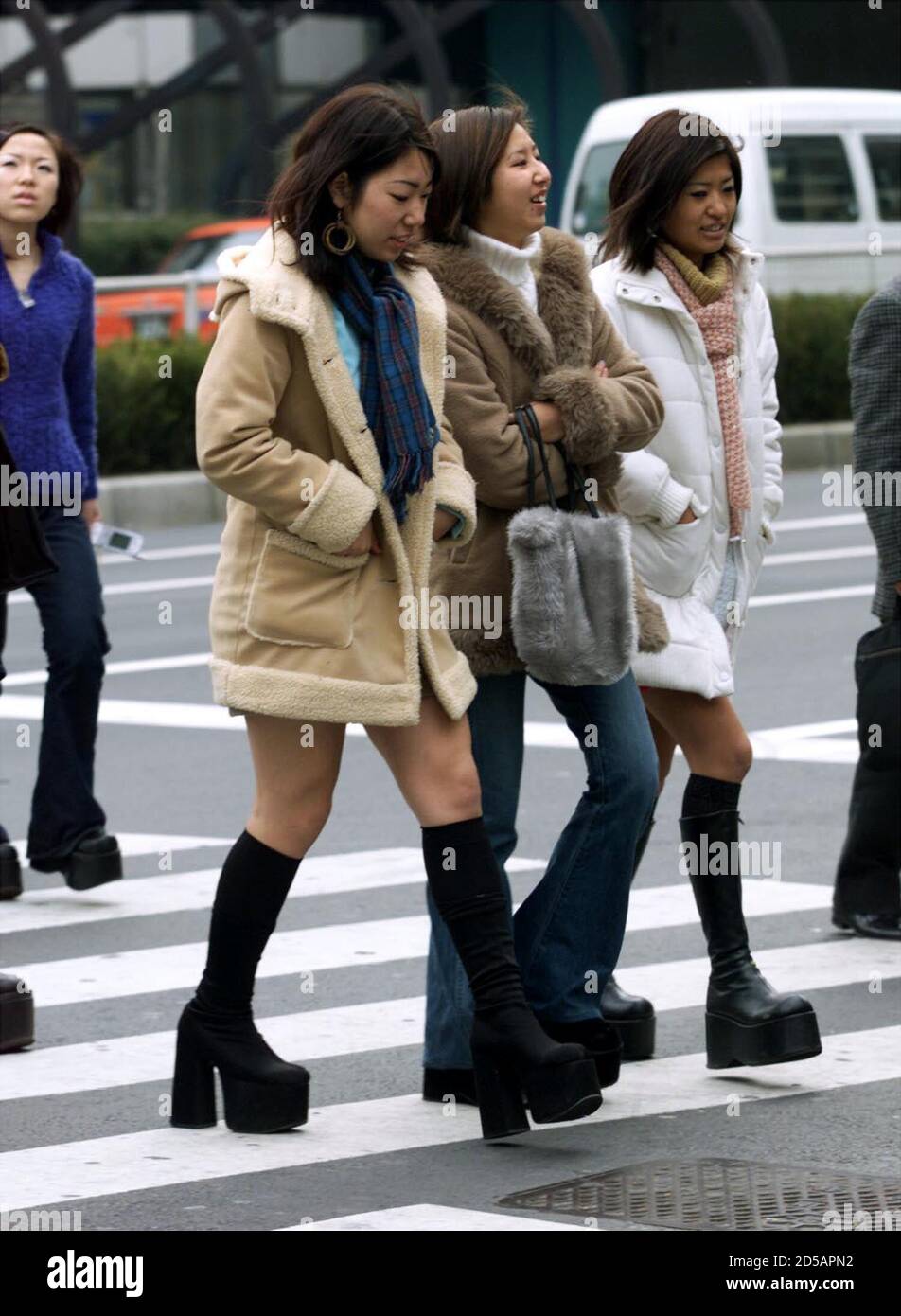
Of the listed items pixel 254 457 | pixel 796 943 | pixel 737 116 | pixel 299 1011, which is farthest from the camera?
pixel 737 116

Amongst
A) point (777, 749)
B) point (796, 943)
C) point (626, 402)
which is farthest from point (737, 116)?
point (626, 402)

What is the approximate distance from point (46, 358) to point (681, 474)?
2484mm

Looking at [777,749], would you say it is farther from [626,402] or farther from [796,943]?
[626,402]

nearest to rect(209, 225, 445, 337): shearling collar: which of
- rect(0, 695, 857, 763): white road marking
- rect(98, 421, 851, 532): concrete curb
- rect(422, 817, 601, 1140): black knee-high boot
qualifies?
rect(422, 817, 601, 1140): black knee-high boot

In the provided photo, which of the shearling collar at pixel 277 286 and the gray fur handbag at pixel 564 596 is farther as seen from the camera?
the gray fur handbag at pixel 564 596

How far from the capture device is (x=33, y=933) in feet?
23.0

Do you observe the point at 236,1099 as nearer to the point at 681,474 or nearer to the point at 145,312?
the point at 681,474

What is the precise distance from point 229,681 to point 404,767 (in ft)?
1.14

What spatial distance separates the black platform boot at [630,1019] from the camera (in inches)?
221

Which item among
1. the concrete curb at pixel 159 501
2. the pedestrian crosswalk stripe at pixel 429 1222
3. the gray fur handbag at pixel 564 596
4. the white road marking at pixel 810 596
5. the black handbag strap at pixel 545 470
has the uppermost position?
the black handbag strap at pixel 545 470

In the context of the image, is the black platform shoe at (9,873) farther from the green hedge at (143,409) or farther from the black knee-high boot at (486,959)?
the green hedge at (143,409)

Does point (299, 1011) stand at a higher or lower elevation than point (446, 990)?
lower

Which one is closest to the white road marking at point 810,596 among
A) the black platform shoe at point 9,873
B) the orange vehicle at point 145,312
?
the orange vehicle at point 145,312

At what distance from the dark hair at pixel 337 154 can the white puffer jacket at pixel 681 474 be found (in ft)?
2.53
